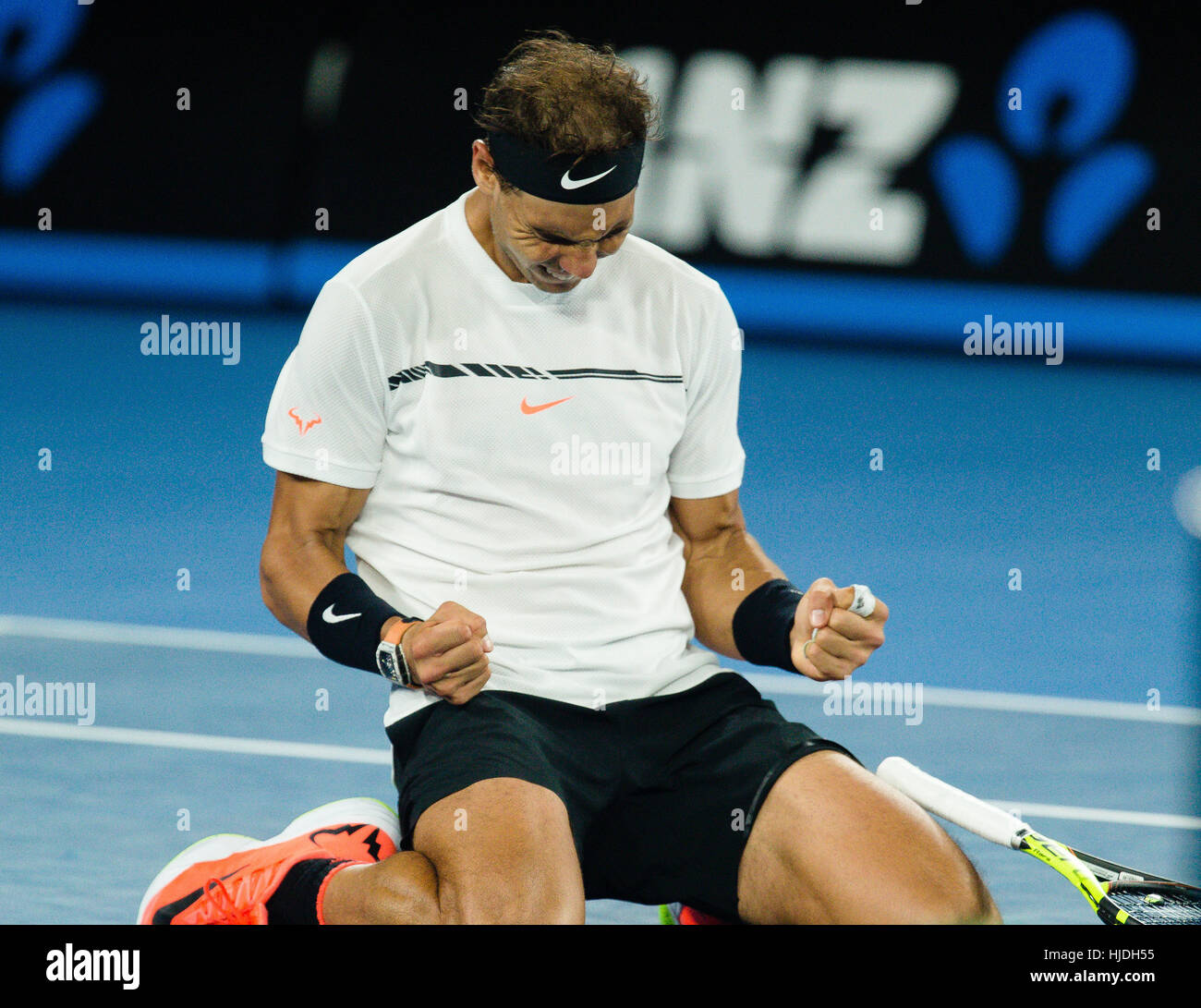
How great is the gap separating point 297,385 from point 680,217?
307 inches

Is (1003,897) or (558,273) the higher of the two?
(558,273)

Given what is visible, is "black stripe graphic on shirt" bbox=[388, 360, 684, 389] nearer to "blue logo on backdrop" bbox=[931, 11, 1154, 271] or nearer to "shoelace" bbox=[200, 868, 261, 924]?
"shoelace" bbox=[200, 868, 261, 924]

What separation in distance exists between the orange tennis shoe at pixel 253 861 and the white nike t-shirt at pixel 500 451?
0.21 metres

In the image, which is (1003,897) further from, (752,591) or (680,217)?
(680,217)

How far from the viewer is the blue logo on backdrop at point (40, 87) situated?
11.5 metres

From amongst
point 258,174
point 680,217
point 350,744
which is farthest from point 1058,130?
point 350,744

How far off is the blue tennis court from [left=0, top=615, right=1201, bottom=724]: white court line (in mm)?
13

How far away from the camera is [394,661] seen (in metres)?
3.21

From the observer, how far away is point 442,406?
342 cm

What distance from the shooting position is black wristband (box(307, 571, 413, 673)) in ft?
10.7

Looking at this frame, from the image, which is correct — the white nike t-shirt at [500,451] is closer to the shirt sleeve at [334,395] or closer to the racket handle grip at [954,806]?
the shirt sleeve at [334,395]
